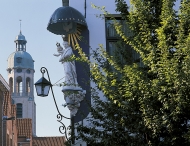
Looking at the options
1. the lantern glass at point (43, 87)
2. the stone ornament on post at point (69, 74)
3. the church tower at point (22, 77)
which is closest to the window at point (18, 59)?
the church tower at point (22, 77)

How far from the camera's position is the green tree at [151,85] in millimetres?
10461

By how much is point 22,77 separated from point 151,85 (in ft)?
360

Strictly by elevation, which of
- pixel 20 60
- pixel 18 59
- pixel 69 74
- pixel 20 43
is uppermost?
pixel 20 43

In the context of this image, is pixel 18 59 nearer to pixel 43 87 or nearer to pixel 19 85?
pixel 19 85

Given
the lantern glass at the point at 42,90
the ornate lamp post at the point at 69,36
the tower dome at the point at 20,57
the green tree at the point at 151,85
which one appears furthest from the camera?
the tower dome at the point at 20,57

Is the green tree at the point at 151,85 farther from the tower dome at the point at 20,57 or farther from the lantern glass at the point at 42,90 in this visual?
the tower dome at the point at 20,57

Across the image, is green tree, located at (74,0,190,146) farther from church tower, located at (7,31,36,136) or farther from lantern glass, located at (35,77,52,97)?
church tower, located at (7,31,36,136)

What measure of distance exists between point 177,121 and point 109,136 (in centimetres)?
132

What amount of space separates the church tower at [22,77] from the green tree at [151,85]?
10580cm

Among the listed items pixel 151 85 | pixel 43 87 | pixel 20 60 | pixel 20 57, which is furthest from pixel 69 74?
pixel 20 60

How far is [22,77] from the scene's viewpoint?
119188 mm

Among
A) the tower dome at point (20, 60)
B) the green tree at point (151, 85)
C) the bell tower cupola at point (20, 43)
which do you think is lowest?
the green tree at point (151, 85)

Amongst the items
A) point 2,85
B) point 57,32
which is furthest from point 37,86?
point 2,85

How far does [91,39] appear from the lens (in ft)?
53.7
